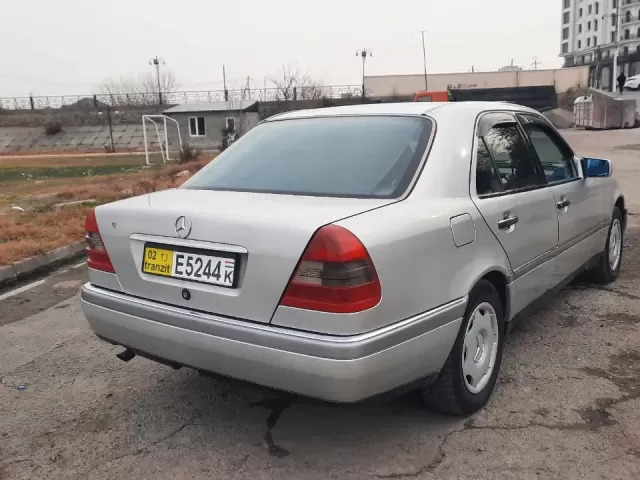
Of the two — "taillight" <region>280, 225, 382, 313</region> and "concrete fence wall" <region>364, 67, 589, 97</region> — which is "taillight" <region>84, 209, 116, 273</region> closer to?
"taillight" <region>280, 225, 382, 313</region>

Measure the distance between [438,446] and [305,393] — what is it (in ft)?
2.56

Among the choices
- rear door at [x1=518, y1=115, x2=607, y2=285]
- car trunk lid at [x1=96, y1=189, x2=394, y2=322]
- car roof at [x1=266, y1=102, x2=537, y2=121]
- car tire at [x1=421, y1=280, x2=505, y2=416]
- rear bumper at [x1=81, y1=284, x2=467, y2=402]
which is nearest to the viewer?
rear bumper at [x1=81, y1=284, x2=467, y2=402]

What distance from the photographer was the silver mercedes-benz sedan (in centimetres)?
232

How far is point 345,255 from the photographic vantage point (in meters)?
2.27

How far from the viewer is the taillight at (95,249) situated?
296 cm

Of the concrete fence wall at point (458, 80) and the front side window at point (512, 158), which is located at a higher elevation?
the concrete fence wall at point (458, 80)

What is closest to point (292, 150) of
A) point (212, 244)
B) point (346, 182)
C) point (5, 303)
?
point (346, 182)

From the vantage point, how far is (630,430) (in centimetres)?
280

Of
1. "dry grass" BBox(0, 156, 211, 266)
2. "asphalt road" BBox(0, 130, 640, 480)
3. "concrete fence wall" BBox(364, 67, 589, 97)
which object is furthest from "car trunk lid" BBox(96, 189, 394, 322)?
"concrete fence wall" BBox(364, 67, 589, 97)

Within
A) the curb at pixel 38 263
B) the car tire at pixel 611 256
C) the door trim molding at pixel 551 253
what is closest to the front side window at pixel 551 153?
the door trim molding at pixel 551 253

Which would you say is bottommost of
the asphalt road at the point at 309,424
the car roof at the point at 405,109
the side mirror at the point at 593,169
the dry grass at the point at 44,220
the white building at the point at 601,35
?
the asphalt road at the point at 309,424

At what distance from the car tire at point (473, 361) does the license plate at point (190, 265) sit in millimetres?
1109

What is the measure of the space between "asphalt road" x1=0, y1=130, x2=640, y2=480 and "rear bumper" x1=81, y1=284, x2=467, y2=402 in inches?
6.6

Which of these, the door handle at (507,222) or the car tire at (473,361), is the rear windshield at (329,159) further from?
the car tire at (473,361)
